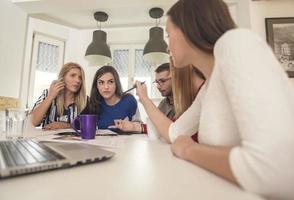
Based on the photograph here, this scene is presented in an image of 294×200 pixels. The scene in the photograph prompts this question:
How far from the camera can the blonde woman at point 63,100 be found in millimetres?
1551

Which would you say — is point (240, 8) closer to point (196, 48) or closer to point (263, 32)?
point (263, 32)

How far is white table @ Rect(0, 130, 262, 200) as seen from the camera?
0.30 meters

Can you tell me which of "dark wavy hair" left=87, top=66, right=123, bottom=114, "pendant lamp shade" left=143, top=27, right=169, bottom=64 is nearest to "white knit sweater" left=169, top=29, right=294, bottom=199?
"dark wavy hair" left=87, top=66, right=123, bottom=114

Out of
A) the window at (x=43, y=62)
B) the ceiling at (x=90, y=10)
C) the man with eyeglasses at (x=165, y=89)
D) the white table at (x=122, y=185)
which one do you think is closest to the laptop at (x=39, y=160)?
the white table at (x=122, y=185)

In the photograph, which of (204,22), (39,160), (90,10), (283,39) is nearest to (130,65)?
(90,10)

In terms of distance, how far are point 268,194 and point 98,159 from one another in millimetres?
325

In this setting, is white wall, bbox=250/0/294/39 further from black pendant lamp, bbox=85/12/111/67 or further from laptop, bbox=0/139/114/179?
laptop, bbox=0/139/114/179

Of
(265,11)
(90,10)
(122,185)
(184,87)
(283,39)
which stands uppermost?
(90,10)

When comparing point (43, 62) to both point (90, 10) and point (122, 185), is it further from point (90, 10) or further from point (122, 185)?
point (122, 185)

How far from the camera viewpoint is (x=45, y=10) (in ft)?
8.38

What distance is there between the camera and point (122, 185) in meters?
0.34

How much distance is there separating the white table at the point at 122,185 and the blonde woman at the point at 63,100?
3.96ft

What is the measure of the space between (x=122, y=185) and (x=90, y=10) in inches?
122

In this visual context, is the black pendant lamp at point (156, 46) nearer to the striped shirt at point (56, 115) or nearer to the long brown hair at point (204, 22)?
the striped shirt at point (56, 115)
